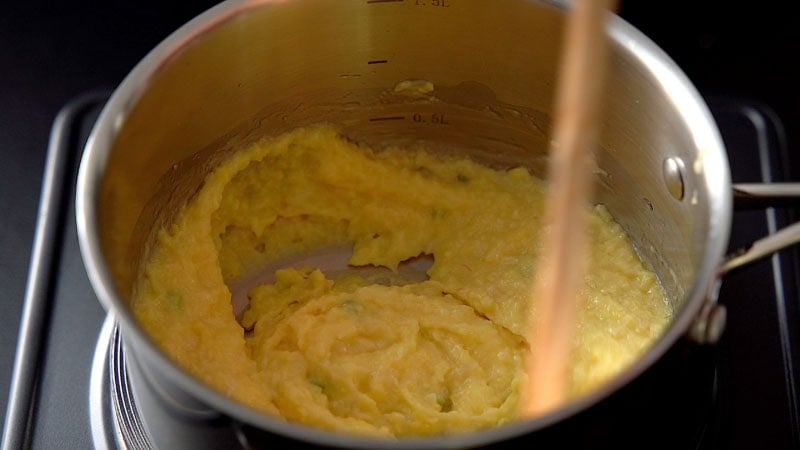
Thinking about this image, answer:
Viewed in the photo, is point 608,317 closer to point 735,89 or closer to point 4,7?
point 735,89

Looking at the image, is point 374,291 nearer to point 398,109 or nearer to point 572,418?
point 398,109

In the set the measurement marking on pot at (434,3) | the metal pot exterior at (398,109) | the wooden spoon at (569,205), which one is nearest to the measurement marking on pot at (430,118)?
A: the metal pot exterior at (398,109)

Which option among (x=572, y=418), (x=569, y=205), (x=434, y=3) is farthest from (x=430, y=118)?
(x=572, y=418)

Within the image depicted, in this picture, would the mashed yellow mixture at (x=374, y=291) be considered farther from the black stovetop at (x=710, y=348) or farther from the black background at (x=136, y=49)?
the black background at (x=136, y=49)

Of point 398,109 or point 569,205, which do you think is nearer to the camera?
point 569,205

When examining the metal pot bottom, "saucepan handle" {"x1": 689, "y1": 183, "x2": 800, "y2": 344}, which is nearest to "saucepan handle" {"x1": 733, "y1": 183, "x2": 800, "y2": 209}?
"saucepan handle" {"x1": 689, "y1": 183, "x2": 800, "y2": 344}

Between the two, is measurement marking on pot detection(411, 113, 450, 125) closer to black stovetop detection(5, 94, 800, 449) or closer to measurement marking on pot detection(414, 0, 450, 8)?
measurement marking on pot detection(414, 0, 450, 8)

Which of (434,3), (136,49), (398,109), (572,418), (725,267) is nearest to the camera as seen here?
(572,418)
